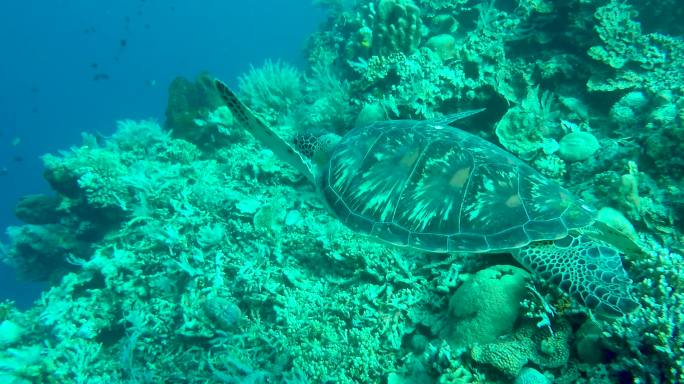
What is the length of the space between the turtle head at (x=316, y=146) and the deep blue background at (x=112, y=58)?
153 feet

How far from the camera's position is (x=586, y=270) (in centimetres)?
229

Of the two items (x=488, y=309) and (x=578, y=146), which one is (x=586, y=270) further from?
(x=578, y=146)

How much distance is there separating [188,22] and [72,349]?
96374 mm

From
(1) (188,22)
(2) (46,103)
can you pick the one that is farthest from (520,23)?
(1) (188,22)

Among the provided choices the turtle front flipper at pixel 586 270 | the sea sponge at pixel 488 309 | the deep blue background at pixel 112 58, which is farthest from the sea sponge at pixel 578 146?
the deep blue background at pixel 112 58

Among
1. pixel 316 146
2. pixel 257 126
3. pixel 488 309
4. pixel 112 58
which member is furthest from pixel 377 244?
pixel 112 58

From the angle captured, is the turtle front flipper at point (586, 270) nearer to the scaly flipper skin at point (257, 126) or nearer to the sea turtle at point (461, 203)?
the sea turtle at point (461, 203)

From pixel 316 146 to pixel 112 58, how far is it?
8643cm

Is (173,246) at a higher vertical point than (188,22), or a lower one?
lower

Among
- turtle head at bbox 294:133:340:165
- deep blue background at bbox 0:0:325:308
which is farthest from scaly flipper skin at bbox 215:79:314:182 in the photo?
deep blue background at bbox 0:0:325:308

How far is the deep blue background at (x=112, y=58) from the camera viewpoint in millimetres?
55406

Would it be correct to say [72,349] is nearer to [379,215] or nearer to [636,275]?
[379,215]

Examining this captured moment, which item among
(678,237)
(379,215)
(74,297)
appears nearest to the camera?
(678,237)

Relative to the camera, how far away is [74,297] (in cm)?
512
